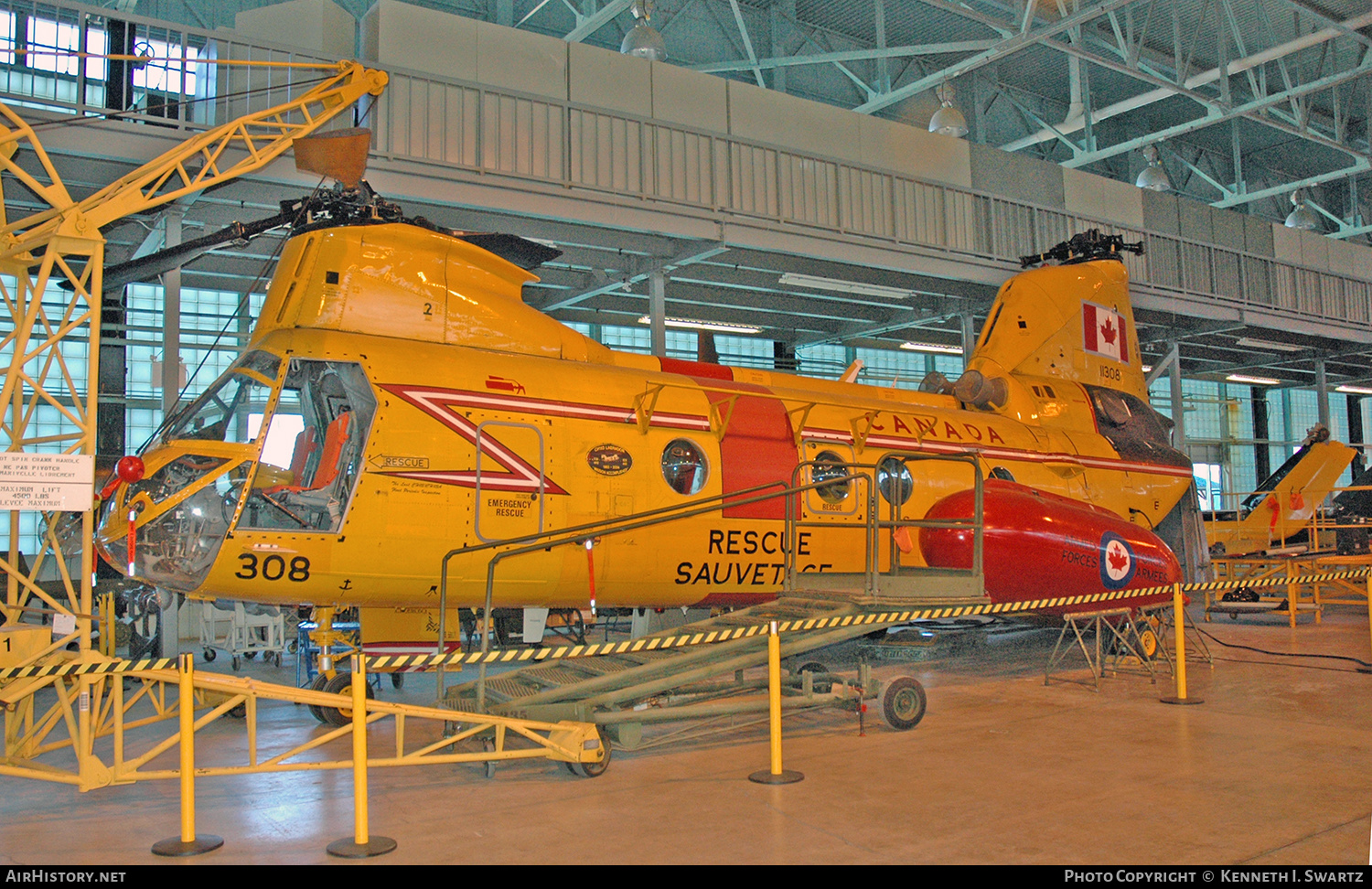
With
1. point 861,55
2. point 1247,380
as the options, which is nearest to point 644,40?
point 861,55

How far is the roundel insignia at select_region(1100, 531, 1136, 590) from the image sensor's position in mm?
10234

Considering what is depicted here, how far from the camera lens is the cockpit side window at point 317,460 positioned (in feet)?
25.7

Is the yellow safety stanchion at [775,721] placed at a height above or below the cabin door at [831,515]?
below

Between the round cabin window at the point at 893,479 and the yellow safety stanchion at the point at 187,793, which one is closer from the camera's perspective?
the yellow safety stanchion at the point at 187,793

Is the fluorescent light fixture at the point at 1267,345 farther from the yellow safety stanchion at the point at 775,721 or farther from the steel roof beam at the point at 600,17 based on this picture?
the yellow safety stanchion at the point at 775,721

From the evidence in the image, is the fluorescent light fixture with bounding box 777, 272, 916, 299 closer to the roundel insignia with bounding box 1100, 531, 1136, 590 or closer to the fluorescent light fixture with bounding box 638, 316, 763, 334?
the fluorescent light fixture with bounding box 638, 316, 763, 334

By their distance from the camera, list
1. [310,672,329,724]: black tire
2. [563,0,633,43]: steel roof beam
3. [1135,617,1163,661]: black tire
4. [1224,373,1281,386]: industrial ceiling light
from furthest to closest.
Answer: [1224,373,1281,386]: industrial ceiling light → [563,0,633,43]: steel roof beam → [1135,617,1163,661]: black tire → [310,672,329,724]: black tire

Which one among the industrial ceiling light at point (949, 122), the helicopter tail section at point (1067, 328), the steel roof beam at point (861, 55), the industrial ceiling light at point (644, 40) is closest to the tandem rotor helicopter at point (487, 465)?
the helicopter tail section at point (1067, 328)

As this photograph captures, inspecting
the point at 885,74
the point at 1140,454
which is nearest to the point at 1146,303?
the point at 1140,454

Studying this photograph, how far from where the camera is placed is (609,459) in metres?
9.09

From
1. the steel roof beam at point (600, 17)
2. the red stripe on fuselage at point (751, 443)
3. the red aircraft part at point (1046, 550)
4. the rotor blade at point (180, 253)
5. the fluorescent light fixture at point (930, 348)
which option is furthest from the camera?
the fluorescent light fixture at point (930, 348)

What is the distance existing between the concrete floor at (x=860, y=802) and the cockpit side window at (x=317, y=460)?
196cm

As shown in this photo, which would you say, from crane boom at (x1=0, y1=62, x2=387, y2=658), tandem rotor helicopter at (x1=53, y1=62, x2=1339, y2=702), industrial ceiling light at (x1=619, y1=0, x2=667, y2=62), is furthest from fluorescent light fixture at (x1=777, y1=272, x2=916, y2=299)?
crane boom at (x1=0, y1=62, x2=387, y2=658)

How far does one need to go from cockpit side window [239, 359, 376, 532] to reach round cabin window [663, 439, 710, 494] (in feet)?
9.17
